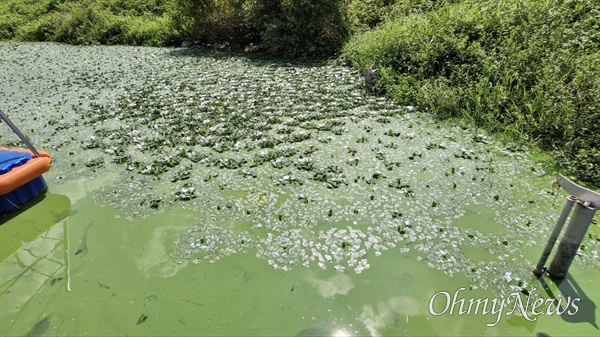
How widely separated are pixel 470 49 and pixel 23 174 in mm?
8980

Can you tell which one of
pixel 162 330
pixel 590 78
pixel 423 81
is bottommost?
pixel 162 330

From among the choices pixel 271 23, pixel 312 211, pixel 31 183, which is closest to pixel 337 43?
pixel 271 23

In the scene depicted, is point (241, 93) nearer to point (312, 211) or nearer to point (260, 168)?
point (260, 168)

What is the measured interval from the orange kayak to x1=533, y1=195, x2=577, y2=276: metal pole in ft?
22.5

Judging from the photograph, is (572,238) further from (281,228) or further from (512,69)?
(512,69)

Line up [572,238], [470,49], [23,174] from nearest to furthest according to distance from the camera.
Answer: [572,238], [23,174], [470,49]

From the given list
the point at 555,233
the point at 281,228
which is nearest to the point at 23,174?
the point at 281,228

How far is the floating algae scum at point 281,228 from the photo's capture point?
354cm

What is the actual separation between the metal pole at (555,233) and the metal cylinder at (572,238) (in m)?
0.06

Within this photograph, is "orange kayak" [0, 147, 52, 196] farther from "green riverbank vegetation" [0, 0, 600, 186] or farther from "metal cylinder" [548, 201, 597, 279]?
"green riverbank vegetation" [0, 0, 600, 186]

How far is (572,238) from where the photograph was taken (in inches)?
134

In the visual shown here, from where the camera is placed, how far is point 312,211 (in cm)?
495

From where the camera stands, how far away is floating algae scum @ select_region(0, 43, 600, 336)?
354 cm

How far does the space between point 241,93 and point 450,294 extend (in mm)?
7279
